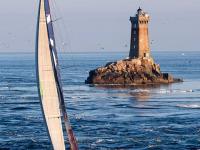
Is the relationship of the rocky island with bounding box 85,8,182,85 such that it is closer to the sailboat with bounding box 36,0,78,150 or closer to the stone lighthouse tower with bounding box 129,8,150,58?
the stone lighthouse tower with bounding box 129,8,150,58

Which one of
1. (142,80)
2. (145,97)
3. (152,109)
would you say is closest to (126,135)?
(152,109)

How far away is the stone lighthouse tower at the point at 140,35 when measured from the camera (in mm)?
143250

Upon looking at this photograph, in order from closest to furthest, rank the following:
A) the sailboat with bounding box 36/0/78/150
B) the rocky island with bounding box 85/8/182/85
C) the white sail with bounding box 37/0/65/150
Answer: the sailboat with bounding box 36/0/78/150 < the white sail with bounding box 37/0/65/150 < the rocky island with bounding box 85/8/182/85

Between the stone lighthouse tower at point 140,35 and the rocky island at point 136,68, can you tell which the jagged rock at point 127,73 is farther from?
the stone lighthouse tower at point 140,35

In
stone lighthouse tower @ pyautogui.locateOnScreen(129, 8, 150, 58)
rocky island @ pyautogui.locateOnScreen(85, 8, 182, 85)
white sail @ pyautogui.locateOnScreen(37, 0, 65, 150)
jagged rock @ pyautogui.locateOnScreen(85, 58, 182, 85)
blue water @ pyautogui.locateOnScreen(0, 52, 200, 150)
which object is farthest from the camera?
stone lighthouse tower @ pyautogui.locateOnScreen(129, 8, 150, 58)

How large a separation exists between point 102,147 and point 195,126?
15.9 metres

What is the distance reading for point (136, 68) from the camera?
455 ft

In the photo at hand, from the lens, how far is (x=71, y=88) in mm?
131125

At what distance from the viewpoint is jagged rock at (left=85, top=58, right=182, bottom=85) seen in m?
138

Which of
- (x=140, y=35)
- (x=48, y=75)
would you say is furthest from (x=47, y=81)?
(x=140, y=35)

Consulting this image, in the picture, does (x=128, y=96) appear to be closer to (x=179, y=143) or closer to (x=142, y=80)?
(x=142, y=80)

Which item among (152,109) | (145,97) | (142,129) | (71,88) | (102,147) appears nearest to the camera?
(102,147)

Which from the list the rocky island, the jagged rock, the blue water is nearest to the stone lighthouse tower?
the rocky island

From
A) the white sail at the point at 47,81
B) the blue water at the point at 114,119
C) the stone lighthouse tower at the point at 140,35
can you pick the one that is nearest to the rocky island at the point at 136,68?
the stone lighthouse tower at the point at 140,35
